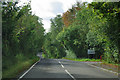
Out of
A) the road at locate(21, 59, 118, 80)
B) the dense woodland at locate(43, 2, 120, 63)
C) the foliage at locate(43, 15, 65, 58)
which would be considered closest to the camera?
the road at locate(21, 59, 118, 80)

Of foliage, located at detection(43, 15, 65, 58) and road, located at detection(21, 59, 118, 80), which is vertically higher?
foliage, located at detection(43, 15, 65, 58)

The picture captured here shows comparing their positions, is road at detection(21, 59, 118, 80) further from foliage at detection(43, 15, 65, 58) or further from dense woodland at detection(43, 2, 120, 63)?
foliage at detection(43, 15, 65, 58)

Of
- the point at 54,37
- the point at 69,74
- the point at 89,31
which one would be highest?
the point at 54,37

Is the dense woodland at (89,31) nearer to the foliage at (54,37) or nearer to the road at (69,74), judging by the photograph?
the foliage at (54,37)

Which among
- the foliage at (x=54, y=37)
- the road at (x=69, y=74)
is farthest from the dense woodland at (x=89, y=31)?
the road at (x=69, y=74)

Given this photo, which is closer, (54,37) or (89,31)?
(89,31)

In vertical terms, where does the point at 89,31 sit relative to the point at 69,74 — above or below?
above

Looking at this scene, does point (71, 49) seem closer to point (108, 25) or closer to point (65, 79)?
point (108, 25)

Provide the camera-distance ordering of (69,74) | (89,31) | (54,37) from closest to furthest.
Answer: (69,74)
(89,31)
(54,37)

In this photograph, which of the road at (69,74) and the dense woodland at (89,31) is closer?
the road at (69,74)

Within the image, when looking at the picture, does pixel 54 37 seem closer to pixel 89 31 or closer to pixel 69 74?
pixel 89 31

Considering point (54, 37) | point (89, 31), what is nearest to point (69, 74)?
point (89, 31)

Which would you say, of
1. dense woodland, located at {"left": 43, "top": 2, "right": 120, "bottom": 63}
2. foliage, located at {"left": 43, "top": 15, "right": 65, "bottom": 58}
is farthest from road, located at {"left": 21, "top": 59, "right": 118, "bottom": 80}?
foliage, located at {"left": 43, "top": 15, "right": 65, "bottom": 58}

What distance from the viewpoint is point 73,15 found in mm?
59125
